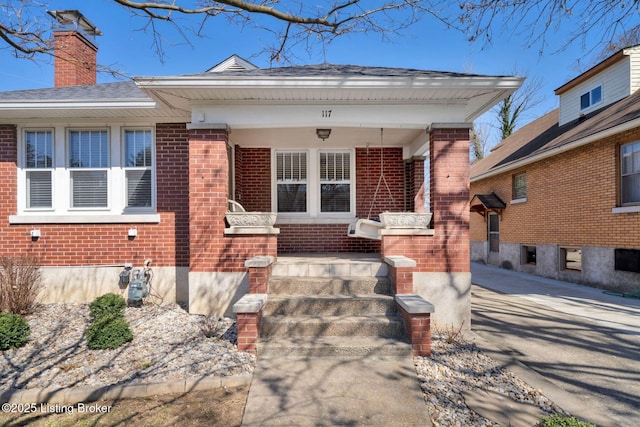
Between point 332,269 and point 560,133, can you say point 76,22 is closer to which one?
point 332,269

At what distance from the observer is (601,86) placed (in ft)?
35.7

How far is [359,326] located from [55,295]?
578 centimetres

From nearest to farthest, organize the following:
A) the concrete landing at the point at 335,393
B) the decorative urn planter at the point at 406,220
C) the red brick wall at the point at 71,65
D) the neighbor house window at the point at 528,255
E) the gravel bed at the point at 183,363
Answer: the concrete landing at the point at 335,393
the gravel bed at the point at 183,363
the decorative urn planter at the point at 406,220
the red brick wall at the point at 71,65
the neighbor house window at the point at 528,255

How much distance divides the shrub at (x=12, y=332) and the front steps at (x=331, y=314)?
10.5 feet

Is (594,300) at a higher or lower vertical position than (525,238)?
lower

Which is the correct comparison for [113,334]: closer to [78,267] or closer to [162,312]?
[162,312]

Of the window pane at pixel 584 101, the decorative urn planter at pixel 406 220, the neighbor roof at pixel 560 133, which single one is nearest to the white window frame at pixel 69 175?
the decorative urn planter at pixel 406 220

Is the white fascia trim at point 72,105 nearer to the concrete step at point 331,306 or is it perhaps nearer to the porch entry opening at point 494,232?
the concrete step at point 331,306

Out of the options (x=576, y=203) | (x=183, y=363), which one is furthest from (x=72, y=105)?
(x=576, y=203)

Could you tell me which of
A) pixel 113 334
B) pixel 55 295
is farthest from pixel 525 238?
pixel 55 295

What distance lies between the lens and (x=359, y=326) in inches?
169

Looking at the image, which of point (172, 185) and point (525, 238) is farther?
point (525, 238)

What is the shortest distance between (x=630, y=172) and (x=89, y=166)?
12.4 metres

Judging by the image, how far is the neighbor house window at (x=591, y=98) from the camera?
36.2ft
